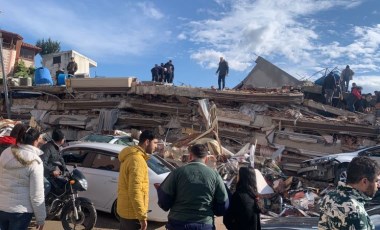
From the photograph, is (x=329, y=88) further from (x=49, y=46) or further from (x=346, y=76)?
(x=49, y=46)

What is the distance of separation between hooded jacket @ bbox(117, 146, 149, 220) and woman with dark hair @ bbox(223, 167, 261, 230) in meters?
0.84

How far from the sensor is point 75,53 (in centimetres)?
4097

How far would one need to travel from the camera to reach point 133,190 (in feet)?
12.6

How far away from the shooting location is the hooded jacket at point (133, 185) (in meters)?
3.83

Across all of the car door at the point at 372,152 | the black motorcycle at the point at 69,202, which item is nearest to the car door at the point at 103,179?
the black motorcycle at the point at 69,202

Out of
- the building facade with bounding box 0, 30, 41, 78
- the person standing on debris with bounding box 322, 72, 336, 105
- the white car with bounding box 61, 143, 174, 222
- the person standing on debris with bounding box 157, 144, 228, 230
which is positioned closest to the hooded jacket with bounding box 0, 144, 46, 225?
the person standing on debris with bounding box 157, 144, 228, 230

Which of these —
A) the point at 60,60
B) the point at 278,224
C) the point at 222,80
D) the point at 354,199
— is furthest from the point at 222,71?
the point at 60,60

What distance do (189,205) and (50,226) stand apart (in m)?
4.38

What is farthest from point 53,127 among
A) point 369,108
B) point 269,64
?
point 369,108

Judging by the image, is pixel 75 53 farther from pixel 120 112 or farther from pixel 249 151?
pixel 249 151

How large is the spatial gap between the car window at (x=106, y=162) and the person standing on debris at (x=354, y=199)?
5.55 metres

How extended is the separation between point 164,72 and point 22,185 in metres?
18.7

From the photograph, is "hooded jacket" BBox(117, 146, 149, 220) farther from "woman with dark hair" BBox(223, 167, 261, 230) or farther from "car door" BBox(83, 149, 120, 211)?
"car door" BBox(83, 149, 120, 211)

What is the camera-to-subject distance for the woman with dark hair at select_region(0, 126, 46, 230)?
355cm
